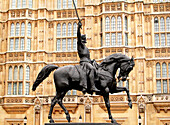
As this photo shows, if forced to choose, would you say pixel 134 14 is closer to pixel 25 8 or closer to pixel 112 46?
pixel 112 46

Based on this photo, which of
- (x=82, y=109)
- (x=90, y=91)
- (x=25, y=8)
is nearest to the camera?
(x=90, y=91)

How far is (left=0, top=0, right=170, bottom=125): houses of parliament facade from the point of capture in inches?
1103

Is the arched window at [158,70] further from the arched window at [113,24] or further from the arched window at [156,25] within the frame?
the arched window at [113,24]

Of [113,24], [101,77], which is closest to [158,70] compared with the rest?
[113,24]

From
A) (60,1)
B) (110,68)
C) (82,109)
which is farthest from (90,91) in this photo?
(60,1)

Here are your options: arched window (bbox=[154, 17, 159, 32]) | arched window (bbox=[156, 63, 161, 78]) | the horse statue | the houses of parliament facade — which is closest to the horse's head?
the horse statue

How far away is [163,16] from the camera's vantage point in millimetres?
29781

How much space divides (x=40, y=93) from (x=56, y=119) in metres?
2.89

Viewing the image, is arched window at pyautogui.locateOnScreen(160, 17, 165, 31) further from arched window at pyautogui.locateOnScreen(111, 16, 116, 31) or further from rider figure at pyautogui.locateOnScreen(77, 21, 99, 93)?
rider figure at pyautogui.locateOnScreen(77, 21, 99, 93)

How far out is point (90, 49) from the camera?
2984cm

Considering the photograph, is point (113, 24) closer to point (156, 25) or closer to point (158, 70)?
point (156, 25)

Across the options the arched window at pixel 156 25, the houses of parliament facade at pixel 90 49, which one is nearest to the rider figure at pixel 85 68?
the houses of parliament facade at pixel 90 49

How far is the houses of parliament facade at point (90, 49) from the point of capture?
2802 centimetres

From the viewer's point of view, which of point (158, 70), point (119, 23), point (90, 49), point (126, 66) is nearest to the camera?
point (126, 66)
